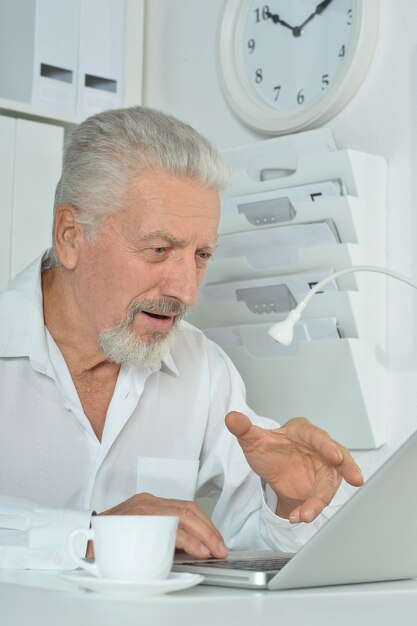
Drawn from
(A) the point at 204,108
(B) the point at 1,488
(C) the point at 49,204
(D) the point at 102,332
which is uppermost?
(A) the point at 204,108

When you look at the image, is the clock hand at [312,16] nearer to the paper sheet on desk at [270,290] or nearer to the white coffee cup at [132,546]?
the paper sheet on desk at [270,290]

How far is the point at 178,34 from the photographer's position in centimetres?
237

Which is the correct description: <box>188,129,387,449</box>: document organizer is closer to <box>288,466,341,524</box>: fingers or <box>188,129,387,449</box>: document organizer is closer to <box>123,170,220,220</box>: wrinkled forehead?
<box>123,170,220,220</box>: wrinkled forehead

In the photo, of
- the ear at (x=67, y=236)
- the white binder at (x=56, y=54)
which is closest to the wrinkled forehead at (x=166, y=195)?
the ear at (x=67, y=236)

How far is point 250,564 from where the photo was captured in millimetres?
976

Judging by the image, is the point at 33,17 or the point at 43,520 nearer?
the point at 43,520

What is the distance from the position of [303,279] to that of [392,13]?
0.52 meters

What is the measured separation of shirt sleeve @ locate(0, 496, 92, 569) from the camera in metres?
1.10

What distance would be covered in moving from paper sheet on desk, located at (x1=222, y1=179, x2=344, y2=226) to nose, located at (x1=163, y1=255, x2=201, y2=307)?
16.6 inches

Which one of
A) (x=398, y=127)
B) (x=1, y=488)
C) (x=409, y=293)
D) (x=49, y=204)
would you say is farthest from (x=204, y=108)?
(x=1, y=488)

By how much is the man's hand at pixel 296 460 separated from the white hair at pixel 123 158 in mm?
500

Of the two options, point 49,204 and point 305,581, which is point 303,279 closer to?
point 49,204

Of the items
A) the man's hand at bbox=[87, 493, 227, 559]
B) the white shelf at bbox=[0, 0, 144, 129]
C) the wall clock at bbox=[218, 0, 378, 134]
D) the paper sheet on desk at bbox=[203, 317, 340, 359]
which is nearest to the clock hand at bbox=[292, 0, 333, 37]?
the wall clock at bbox=[218, 0, 378, 134]

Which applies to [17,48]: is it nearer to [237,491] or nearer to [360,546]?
[237,491]
